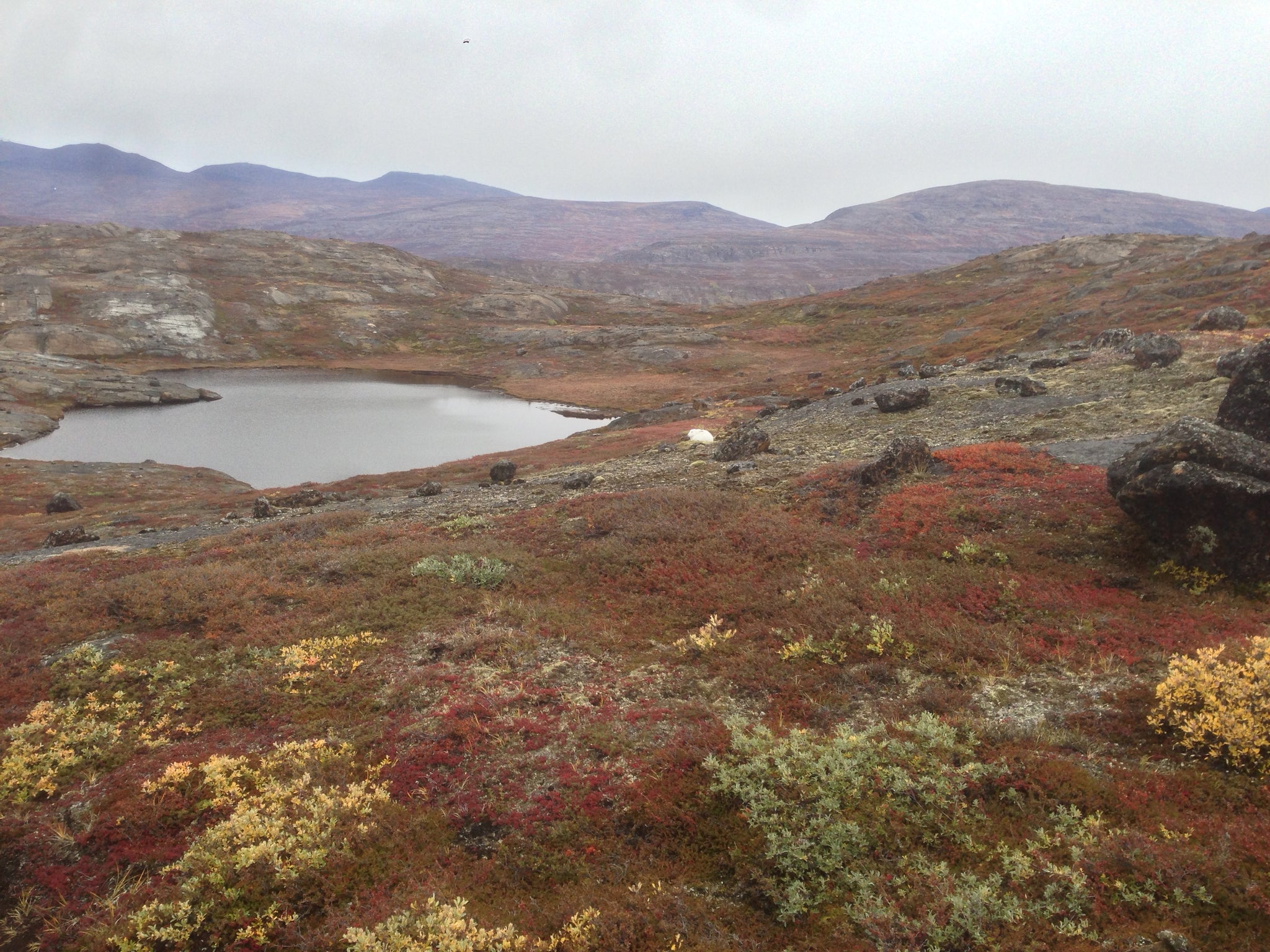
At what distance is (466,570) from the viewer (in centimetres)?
1716

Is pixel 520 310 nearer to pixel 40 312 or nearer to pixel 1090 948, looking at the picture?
pixel 40 312

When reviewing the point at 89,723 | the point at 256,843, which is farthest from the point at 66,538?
the point at 256,843

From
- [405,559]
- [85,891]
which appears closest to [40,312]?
[405,559]

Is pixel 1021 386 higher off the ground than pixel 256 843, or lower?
higher

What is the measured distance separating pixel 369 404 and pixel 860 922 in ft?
262

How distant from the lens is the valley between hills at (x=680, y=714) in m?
6.48

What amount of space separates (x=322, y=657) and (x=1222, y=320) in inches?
2041

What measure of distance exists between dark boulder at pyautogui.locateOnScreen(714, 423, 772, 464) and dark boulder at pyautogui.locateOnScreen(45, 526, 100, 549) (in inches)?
1219

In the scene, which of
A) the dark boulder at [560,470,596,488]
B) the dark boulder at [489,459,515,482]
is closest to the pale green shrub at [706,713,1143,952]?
the dark boulder at [560,470,596,488]

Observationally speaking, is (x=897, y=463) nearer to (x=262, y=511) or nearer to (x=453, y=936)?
(x=453, y=936)

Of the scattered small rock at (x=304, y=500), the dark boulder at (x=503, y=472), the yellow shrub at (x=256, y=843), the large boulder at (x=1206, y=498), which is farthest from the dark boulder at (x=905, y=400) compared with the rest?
the yellow shrub at (x=256, y=843)

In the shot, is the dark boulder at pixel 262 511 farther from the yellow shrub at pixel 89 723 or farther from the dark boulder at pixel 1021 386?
the dark boulder at pixel 1021 386

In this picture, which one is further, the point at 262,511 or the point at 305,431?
the point at 305,431

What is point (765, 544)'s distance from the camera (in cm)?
1695
